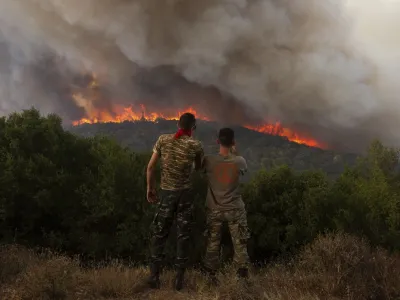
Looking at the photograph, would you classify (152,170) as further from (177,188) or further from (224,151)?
(224,151)

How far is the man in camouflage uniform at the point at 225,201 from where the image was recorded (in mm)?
6656

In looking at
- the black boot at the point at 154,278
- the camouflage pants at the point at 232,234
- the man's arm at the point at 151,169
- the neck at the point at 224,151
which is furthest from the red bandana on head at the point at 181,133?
the black boot at the point at 154,278

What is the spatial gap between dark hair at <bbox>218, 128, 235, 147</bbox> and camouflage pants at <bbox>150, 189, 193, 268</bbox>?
3.21 ft

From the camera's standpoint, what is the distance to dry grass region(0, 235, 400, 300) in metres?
5.73

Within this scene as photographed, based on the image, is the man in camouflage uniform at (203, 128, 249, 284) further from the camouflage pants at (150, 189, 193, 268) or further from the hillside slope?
the hillside slope

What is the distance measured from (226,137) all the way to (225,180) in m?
0.71

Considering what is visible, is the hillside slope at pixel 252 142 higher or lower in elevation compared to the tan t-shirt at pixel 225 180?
higher

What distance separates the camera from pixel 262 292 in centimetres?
582

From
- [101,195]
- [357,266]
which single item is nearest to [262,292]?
[357,266]

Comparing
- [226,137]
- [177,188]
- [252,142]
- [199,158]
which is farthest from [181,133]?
[252,142]

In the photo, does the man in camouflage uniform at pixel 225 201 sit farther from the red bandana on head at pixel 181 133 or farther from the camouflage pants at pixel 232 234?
the red bandana on head at pixel 181 133

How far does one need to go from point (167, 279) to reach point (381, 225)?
5.50 m

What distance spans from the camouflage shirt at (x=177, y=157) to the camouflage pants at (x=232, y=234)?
0.76 m

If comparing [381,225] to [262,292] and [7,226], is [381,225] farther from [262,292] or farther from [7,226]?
[7,226]
